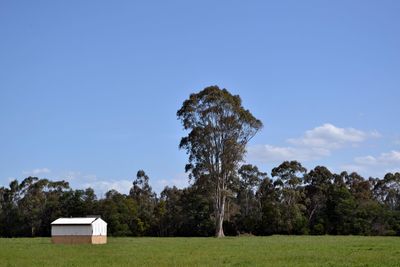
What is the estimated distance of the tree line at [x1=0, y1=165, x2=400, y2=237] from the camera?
279ft

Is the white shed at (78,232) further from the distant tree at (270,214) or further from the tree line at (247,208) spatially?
the distant tree at (270,214)

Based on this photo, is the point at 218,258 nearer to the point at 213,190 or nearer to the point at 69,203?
the point at 213,190

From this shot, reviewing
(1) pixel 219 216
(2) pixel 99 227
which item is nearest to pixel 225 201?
(1) pixel 219 216

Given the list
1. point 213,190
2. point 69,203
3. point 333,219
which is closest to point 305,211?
point 333,219

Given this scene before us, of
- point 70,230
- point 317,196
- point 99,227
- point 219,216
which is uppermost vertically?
point 317,196

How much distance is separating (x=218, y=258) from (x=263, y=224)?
196 feet

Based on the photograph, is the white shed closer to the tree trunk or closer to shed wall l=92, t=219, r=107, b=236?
shed wall l=92, t=219, r=107, b=236

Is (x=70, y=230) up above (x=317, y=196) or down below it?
below

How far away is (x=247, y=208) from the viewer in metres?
96.4

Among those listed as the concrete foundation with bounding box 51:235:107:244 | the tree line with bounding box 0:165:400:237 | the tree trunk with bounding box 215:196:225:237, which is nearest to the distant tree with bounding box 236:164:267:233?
the tree line with bounding box 0:165:400:237

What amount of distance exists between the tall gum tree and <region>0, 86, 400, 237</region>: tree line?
12 cm

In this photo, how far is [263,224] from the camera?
86875 millimetres

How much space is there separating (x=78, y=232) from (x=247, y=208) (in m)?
44.6

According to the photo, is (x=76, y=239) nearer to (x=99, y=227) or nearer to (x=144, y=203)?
(x=99, y=227)
